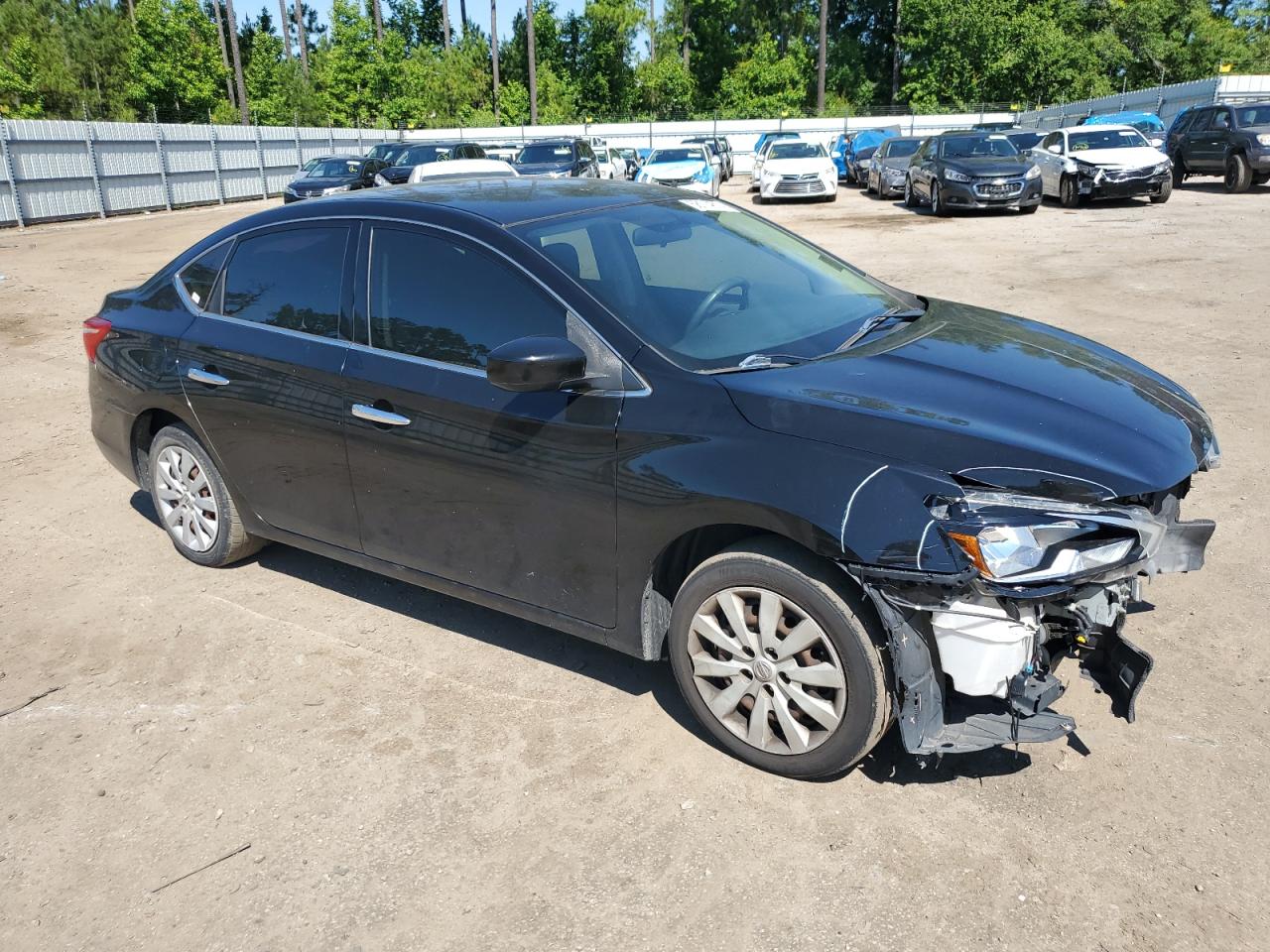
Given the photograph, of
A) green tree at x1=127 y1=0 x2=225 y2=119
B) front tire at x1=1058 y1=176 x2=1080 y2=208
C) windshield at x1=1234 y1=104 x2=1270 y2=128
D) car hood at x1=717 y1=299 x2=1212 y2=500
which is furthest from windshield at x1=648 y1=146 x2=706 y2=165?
green tree at x1=127 y1=0 x2=225 y2=119

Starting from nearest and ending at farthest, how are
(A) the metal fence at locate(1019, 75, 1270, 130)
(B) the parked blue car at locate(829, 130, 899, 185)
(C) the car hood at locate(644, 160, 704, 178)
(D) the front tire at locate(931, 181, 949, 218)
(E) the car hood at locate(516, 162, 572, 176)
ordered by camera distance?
→ (D) the front tire at locate(931, 181, 949, 218) < (E) the car hood at locate(516, 162, 572, 176) < (C) the car hood at locate(644, 160, 704, 178) < (A) the metal fence at locate(1019, 75, 1270, 130) < (B) the parked blue car at locate(829, 130, 899, 185)

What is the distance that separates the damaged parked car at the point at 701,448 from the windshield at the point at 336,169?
2250cm

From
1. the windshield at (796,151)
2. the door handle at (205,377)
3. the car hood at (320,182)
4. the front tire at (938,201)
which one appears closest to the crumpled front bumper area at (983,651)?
the door handle at (205,377)

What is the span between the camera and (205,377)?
4.55m

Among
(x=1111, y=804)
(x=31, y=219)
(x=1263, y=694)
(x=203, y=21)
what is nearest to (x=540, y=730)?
(x=1111, y=804)

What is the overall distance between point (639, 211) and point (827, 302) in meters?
0.84

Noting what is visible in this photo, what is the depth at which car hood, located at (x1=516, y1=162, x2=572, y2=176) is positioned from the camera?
23.2 meters

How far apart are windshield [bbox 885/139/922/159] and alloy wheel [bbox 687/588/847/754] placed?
82.6 ft

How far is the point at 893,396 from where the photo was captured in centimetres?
317

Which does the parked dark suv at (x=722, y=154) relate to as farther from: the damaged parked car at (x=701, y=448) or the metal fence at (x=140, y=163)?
the damaged parked car at (x=701, y=448)

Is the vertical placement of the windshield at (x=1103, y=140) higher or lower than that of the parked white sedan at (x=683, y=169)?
higher

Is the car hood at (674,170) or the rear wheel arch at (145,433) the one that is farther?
the car hood at (674,170)

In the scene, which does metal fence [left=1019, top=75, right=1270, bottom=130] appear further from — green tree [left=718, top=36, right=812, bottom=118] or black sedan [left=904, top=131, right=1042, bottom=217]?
green tree [left=718, top=36, right=812, bottom=118]

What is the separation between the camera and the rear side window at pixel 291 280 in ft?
13.6
